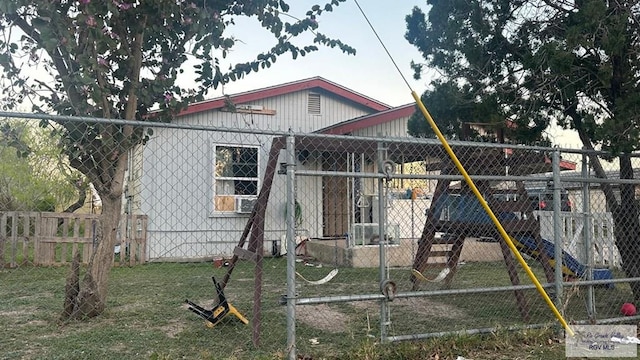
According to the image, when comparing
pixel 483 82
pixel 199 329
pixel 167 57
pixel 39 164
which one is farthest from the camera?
pixel 39 164

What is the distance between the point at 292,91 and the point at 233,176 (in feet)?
9.02

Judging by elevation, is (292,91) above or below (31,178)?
above

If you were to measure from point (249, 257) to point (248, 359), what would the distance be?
97 cm

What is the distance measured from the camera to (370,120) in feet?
38.7

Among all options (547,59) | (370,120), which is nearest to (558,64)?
(547,59)

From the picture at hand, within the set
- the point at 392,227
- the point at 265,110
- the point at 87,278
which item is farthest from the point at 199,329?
the point at 265,110

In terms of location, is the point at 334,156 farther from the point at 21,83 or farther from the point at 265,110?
the point at 21,83

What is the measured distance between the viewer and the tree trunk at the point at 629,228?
19.7ft

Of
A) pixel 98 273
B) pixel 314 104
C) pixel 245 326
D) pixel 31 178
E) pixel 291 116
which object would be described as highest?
pixel 314 104

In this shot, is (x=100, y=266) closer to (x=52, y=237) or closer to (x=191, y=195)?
(x=52, y=237)

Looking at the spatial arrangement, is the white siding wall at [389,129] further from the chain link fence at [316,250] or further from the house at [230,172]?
the chain link fence at [316,250]

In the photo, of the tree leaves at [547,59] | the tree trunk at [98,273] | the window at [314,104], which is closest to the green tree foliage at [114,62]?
the tree trunk at [98,273]

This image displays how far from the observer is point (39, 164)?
1692 centimetres

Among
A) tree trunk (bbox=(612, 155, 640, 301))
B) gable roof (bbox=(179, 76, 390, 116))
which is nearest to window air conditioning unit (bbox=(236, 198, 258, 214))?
gable roof (bbox=(179, 76, 390, 116))
